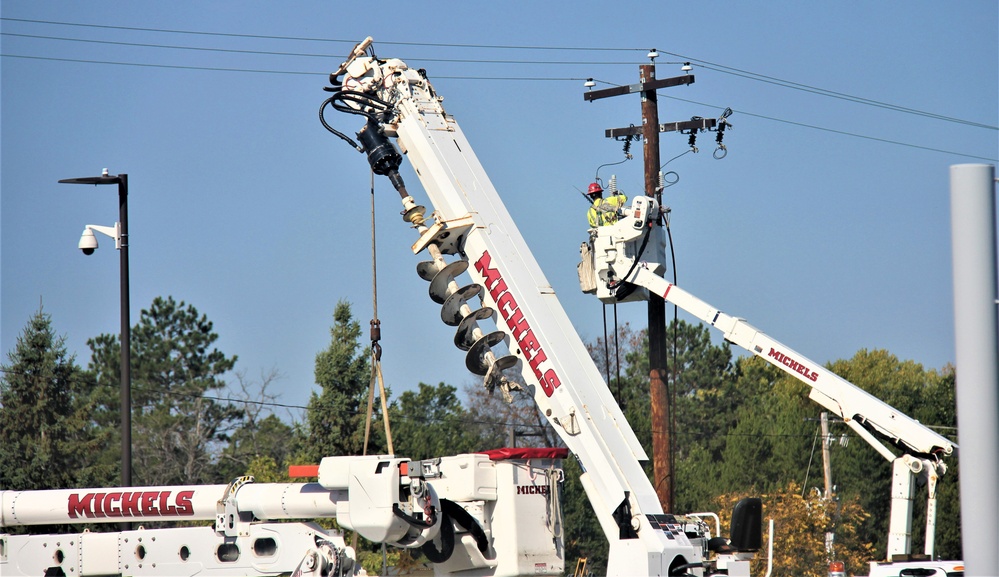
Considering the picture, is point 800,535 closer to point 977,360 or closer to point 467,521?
point 467,521

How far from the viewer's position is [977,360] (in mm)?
4406

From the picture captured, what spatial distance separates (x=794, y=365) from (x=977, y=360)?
13155 mm

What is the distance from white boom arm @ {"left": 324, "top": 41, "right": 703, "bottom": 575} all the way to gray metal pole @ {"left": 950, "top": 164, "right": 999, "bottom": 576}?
7.54 meters

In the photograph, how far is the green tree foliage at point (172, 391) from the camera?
166ft

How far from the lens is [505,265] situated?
1363 cm

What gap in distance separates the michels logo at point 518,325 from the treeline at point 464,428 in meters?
4.12

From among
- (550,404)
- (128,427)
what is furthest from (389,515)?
(128,427)

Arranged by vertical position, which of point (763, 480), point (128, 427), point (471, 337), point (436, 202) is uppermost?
point (436, 202)

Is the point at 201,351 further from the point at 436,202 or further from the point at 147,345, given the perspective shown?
the point at 436,202

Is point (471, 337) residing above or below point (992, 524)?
above

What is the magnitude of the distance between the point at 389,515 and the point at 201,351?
5345 cm

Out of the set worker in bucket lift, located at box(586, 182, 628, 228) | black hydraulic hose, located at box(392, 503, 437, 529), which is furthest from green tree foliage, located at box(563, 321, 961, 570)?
black hydraulic hose, located at box(392, 503, 437, 529)

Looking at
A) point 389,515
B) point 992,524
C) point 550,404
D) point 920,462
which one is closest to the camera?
point 992,524

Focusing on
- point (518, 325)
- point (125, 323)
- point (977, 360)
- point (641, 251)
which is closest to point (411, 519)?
point (518, 325)
